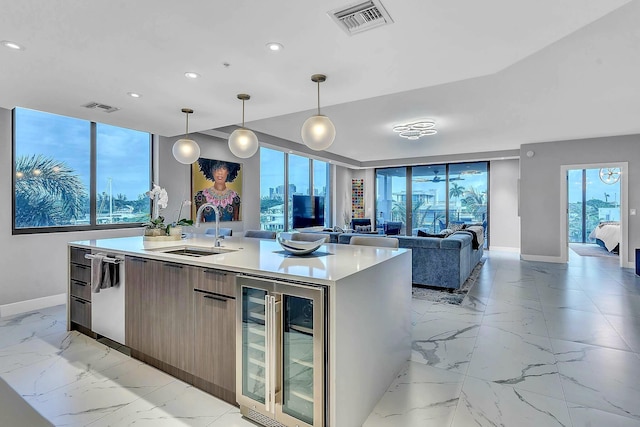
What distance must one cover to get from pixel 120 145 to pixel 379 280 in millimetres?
4535

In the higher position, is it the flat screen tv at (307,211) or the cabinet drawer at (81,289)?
the flat screen tv at (307,211)

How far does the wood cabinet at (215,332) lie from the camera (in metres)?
2.00

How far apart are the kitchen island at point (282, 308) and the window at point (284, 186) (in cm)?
450

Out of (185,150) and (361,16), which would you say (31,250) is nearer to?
(185,150)

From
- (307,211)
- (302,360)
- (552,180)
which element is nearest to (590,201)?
(552,180)

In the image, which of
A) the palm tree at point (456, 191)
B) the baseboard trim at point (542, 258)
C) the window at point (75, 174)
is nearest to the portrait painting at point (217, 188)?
the window at point (75, 174)

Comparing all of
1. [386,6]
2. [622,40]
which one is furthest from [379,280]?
[622,40]

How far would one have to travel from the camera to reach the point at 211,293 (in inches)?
82.0

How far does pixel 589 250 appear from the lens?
8430 mm

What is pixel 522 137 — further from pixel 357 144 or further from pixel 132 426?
pixel 132 426

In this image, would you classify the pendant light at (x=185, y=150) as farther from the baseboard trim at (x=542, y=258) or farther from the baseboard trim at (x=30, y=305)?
the baseboard trim at (x=542, y=258)

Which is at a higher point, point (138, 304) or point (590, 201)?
point (590, 201)

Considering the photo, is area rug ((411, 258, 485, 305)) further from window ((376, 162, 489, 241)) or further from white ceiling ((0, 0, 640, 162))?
window ((376, 162, 489, 241))

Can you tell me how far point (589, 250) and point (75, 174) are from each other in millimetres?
11063
